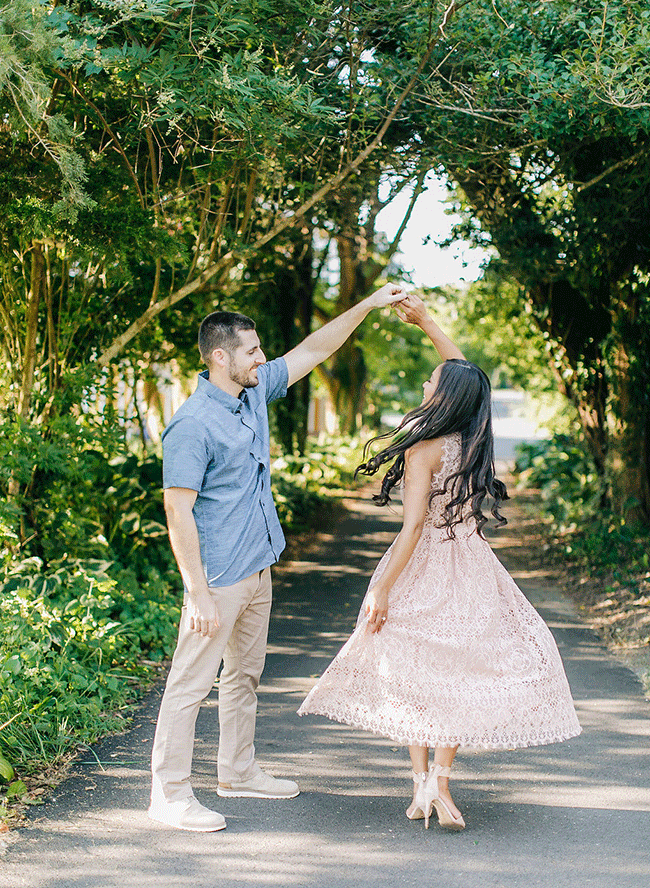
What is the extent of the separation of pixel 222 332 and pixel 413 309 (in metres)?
0.92

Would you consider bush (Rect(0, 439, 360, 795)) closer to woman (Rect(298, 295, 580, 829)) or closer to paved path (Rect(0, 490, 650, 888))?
paved path (Rect(0, 490, 650, 888))

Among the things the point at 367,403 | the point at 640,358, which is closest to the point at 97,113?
the point at 640,358

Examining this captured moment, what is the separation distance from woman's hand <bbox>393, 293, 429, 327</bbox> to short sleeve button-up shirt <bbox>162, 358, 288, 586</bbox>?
0.87 meters

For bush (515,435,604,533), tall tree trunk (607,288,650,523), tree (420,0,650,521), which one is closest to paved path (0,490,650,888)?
tree (420,0,650,521)

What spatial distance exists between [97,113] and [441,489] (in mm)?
3333

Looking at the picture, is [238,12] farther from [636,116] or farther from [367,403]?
[367,403]

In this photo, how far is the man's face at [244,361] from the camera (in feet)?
12.4

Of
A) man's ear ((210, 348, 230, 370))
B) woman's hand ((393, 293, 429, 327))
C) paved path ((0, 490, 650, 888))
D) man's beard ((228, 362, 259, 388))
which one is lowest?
paved path ((0, 490, 650, 888))

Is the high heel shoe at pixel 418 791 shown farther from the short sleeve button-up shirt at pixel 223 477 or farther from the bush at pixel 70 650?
the bush at pixel 70 650

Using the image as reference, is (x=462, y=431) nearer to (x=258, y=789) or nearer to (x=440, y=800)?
(x=440, y=800)

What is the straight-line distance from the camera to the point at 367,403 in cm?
2775

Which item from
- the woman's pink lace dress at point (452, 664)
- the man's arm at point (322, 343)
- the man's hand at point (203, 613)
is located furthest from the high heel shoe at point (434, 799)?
the man's arm at point (322, 343)

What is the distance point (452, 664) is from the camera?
3.59 metres

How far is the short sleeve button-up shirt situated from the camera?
355 cm
